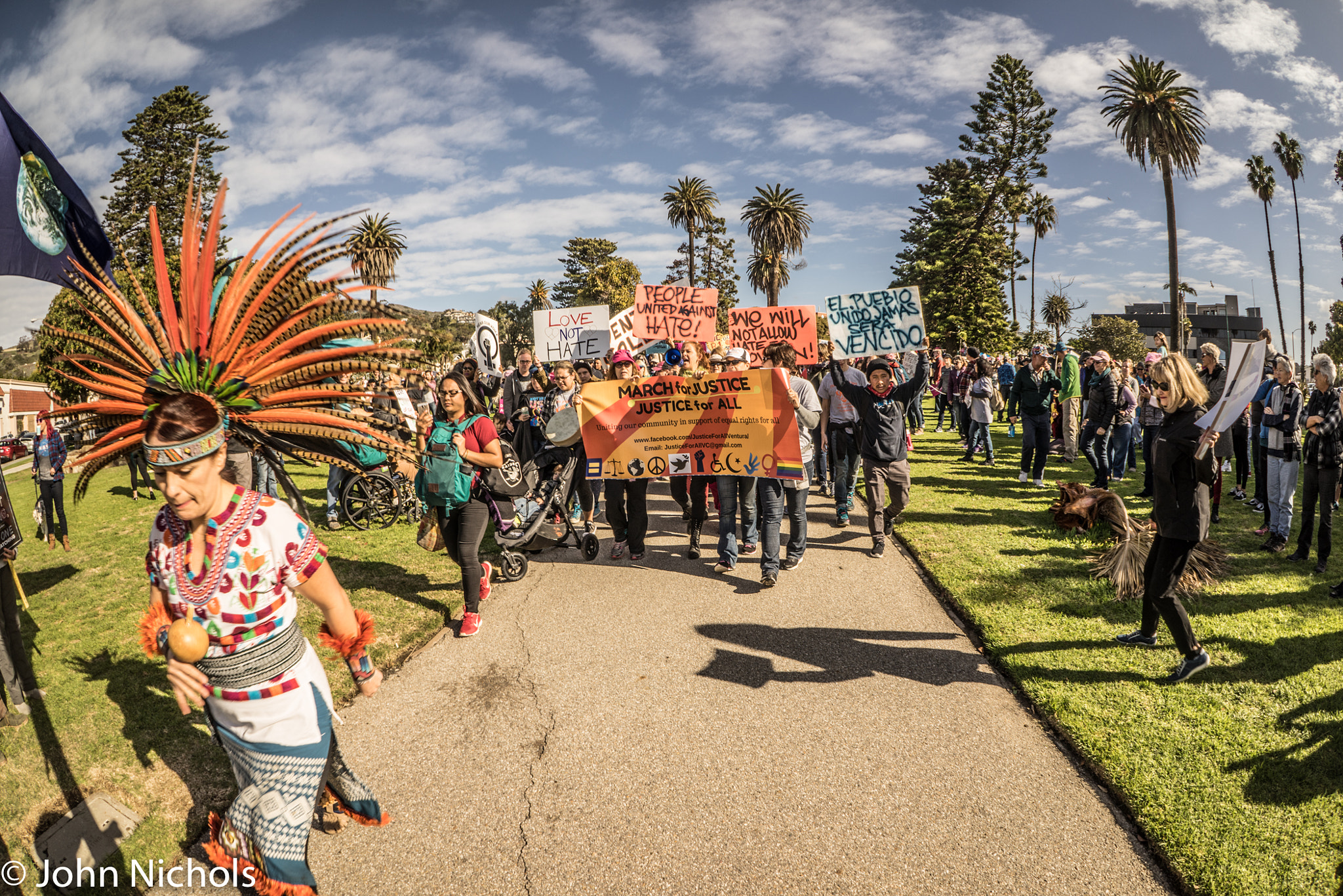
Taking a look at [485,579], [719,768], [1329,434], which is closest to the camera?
[719,768]

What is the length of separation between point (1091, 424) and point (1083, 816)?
860 centimetres

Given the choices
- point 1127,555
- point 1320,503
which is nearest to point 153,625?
point 1127,555

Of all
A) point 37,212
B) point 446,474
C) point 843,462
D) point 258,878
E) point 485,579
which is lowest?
point 258,878

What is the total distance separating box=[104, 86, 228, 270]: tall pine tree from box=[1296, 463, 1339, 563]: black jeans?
33.2 m

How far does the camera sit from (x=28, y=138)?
457cm

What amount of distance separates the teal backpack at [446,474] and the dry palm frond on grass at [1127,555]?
5470mm

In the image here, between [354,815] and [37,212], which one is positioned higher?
[37,212]

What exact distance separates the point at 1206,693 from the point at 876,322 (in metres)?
6.20

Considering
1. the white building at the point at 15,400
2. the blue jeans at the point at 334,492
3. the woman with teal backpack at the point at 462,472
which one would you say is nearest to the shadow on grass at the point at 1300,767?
the woman with teal backpack at the point at 462,472

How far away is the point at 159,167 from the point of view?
1125 inches

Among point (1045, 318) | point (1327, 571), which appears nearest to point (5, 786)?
point (1327, 571)

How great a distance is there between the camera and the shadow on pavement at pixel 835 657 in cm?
484

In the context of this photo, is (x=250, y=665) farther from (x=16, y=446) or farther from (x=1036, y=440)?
(x=16, y=446)

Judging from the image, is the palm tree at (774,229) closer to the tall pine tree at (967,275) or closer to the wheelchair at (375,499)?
the tall pine tree at (967,275)
